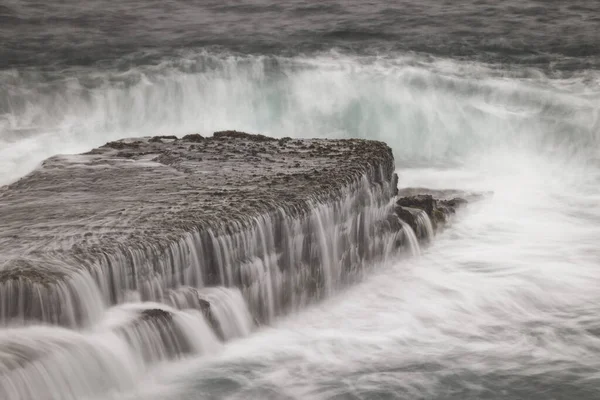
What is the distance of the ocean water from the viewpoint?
7.51m

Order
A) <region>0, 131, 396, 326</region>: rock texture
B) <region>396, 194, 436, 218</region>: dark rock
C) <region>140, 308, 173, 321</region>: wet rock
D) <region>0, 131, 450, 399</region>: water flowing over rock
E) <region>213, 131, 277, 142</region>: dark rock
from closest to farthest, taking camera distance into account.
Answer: <region>0, 131, 450, 399</region>: water flowing over rock, <region>0, 131, 396, 326</region>: rock texture, <region>140, 308, 173, 321</region>: wet rock, <region>396, 194, 436, 218</region>: dark rock, <region>213, 131, 277, 142</region>: dark rock

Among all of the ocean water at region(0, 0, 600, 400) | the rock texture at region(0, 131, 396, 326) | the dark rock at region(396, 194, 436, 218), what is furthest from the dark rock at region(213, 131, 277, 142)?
the ocean water at region(0, 0, 600, 400)

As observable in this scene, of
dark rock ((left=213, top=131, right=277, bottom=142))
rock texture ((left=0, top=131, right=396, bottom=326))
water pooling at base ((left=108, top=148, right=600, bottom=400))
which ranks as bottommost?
water pooling at base ((left=108, top=148, right=600, bottom=400))

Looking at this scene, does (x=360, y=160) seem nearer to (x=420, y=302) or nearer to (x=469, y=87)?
(x=420, y=302)

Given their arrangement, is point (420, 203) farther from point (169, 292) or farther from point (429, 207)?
point (169, 292)

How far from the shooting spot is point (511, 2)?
2144 cm

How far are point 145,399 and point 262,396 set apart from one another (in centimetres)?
81

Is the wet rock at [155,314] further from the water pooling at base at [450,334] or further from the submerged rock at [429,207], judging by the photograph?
the submerged rock at [429,207]

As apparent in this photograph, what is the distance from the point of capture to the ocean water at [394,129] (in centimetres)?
751

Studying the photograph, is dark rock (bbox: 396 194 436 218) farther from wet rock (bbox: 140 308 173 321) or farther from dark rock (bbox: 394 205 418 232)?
wet rock (bbox: 140 308 173 321)

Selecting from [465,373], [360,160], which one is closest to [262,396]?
[465,373]

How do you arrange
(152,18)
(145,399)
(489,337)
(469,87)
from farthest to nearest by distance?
(152,18) → (469,87) → (489,337) → (145,399)

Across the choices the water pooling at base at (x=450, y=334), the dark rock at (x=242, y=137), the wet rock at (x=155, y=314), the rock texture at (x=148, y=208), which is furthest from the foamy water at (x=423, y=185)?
the dark rock at (x=242, y=137)

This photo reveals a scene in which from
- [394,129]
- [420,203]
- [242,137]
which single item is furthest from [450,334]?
[394,129]
